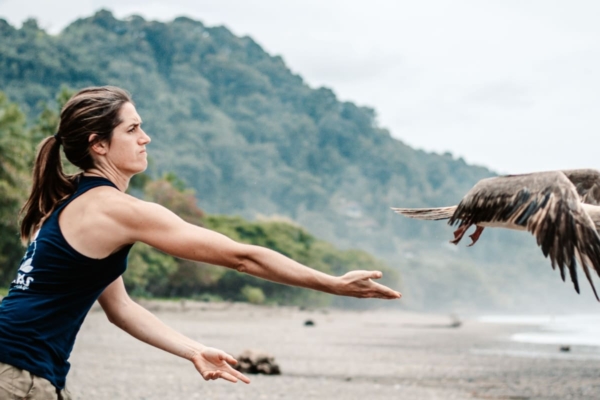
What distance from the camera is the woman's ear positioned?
9.42ft

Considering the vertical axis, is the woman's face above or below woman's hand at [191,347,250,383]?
above

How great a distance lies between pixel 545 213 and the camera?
11.9 feet

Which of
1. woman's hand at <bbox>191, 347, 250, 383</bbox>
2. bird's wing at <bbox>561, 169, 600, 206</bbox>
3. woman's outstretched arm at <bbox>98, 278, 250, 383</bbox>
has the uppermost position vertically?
bird's wing at <bbox>561, 169, 600, 206</bbox>

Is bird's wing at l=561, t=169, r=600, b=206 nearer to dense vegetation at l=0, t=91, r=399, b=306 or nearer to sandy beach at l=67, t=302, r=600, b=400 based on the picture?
sandy beach at l=67, t=302, r=600, b=400

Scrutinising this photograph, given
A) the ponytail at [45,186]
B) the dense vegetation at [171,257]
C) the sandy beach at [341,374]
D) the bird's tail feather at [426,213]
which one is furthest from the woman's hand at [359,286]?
the dense vegetation at [171,257]

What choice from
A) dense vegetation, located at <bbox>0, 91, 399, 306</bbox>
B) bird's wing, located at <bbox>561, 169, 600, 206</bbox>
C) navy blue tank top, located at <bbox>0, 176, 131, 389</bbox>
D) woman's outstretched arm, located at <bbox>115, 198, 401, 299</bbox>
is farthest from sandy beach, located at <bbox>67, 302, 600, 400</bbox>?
woman's outstretched arm, located at <bbox>115, 198, 401, 299</bbox>

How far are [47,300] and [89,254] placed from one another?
0.21 m

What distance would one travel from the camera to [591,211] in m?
3.97

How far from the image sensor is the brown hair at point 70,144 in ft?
9.40

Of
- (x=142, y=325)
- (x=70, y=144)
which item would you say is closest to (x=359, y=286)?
(x=142, y=325)

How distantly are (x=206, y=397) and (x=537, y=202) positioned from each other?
Result: 10002 mm

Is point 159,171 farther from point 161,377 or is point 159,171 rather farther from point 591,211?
point 591,211

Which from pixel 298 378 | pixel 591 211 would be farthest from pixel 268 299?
pixel 591 211

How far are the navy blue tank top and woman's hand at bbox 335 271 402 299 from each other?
0.82 m
